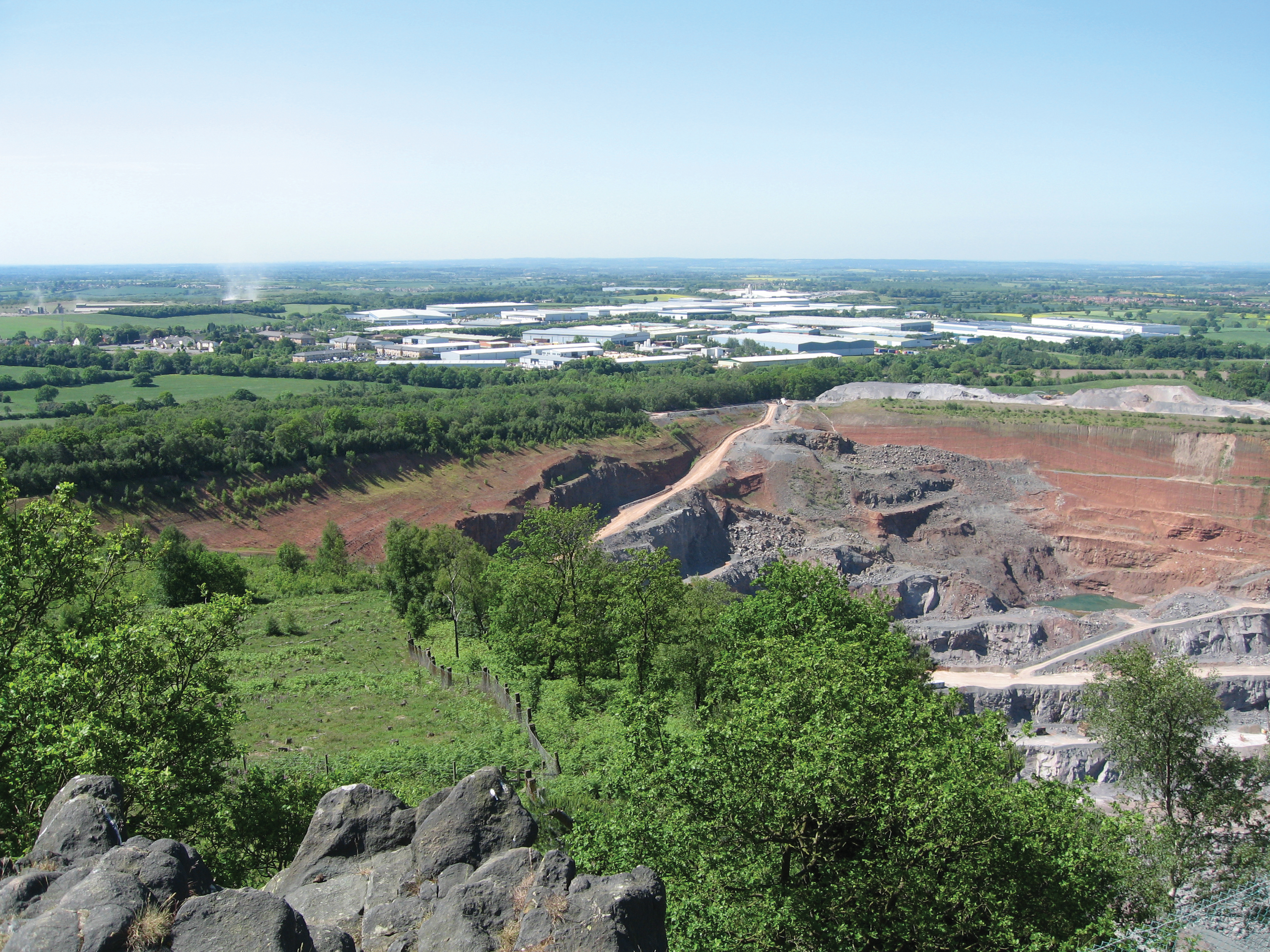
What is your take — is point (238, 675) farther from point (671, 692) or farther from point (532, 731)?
point (671, 692)

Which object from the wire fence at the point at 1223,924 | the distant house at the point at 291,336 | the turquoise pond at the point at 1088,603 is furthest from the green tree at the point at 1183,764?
the distant house at the point at 291,336

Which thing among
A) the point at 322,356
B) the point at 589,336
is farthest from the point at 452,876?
the point at 589,336

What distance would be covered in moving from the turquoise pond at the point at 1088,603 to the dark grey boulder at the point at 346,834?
64432 mm

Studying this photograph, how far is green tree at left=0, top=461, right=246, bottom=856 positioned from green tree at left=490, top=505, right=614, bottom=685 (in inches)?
435

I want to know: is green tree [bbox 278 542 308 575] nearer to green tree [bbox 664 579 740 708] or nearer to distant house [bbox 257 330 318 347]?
green tree [bbox 664 579 740 708]

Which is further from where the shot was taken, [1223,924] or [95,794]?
[1223,924]

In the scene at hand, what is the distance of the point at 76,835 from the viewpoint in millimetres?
9852

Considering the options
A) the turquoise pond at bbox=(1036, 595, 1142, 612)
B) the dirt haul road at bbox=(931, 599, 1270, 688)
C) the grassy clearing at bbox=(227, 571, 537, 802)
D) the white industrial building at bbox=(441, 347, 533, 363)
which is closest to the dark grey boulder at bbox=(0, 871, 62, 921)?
the grassy clearing at bbox=(227, 571, 537, 802)

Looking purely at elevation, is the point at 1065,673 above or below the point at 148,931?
below

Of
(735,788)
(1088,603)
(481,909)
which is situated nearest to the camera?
(481,909)

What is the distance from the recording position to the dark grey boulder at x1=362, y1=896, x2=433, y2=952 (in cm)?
942

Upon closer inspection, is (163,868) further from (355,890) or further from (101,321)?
(101,321)

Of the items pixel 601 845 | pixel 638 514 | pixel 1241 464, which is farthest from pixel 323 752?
pixel 1241 464

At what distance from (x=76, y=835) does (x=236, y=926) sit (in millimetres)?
2977
